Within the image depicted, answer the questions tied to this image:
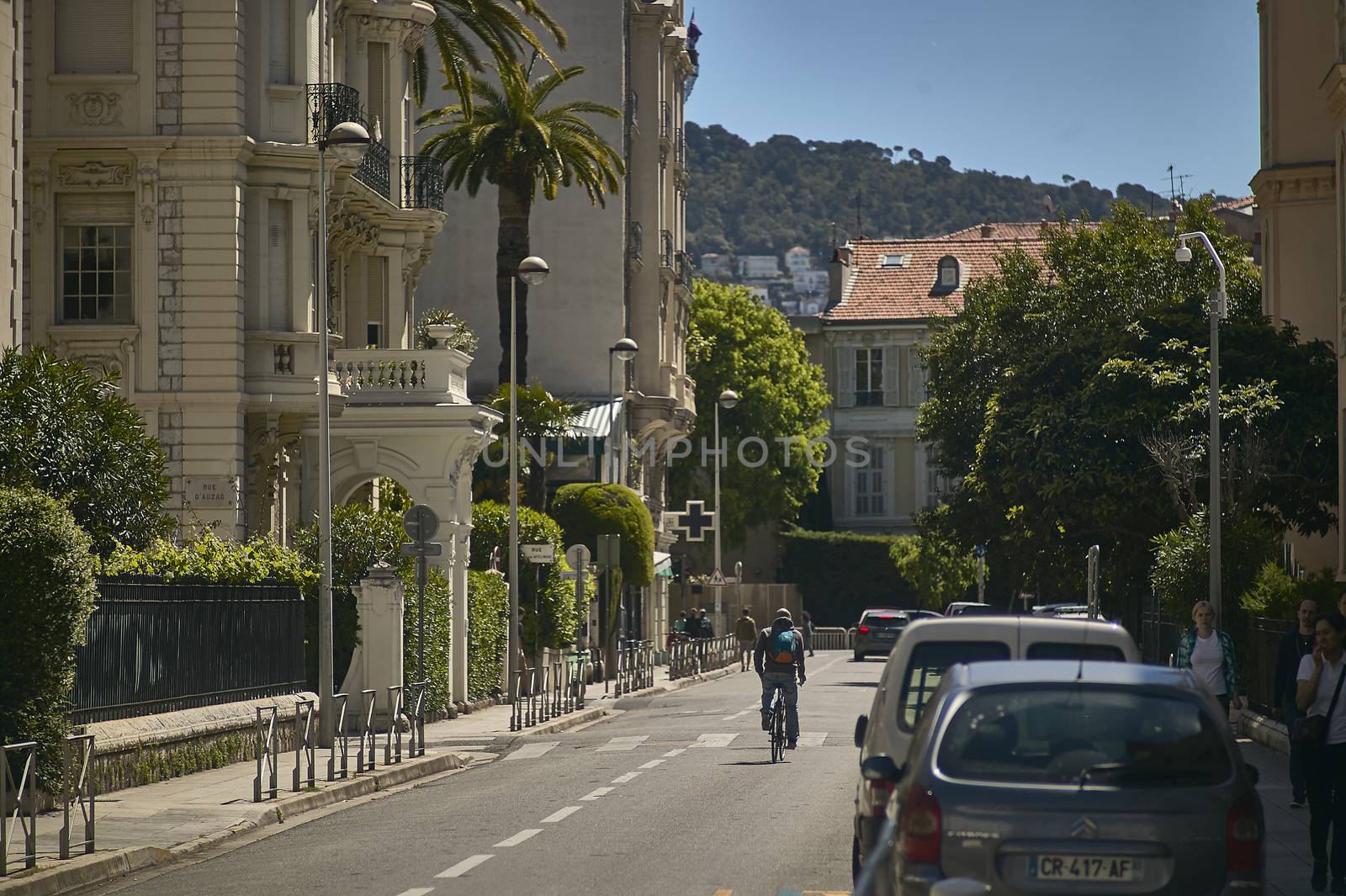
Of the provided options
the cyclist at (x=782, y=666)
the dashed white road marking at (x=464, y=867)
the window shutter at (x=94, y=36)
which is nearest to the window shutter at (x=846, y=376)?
the window shutter at (x=94, y=36)

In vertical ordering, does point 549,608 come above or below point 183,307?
below

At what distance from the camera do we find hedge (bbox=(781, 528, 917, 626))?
283 ft

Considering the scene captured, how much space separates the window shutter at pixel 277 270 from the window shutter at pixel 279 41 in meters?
1.97

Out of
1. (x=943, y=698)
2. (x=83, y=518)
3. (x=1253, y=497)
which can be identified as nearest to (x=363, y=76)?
(x=83, y=518)

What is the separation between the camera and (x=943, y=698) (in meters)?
8.97

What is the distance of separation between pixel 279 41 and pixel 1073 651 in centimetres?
2329

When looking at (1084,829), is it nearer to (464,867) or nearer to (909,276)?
(464,867)

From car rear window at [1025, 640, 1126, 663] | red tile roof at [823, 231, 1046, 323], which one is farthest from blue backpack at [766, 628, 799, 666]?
red tile roof at [823, 231, 1046, 323]

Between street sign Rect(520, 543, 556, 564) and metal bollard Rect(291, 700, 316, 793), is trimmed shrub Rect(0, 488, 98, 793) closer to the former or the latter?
metal bollard Rect(291, 700, 316, 793)

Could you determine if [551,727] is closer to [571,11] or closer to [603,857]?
[603,857]

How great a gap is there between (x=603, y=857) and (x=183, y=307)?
18759 millimetres

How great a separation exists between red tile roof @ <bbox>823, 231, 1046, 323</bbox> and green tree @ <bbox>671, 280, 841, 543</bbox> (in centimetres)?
981

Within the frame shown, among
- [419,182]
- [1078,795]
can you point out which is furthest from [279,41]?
[1078,795]

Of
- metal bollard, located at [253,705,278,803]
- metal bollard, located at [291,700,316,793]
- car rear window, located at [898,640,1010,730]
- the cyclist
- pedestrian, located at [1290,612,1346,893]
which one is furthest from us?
the cyclist
